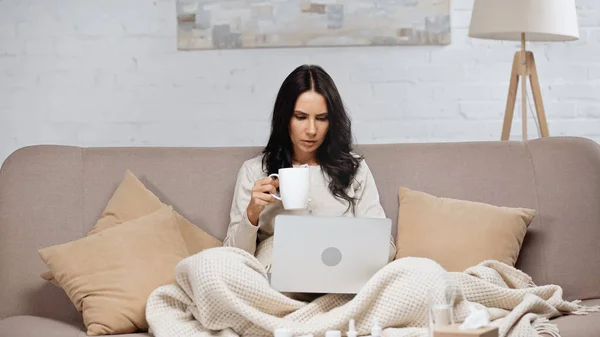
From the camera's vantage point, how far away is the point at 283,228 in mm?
2203

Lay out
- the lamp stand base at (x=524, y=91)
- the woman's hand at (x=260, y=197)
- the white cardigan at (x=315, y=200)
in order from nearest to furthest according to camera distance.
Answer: the woman's hand at (x=260, y=197)
the white cardigan at (x=315, y=200)
the lamp stand base at (x=524, y=91)

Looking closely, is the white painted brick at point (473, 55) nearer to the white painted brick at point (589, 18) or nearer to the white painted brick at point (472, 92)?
the white painted brick at point (472, 92)

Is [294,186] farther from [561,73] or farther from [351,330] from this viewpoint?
[561,73]

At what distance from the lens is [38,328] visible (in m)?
2.32

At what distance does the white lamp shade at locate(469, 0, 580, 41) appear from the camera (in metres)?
3.16

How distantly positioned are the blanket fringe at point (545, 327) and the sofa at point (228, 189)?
0.46m

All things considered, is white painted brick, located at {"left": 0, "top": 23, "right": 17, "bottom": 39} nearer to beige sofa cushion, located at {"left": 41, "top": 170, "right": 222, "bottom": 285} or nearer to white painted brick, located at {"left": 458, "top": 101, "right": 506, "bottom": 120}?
beige sofa cushion, located at {"left": 41, "top": 170, "right": 222, "bottom": 285}

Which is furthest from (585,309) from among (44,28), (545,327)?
(44,28)

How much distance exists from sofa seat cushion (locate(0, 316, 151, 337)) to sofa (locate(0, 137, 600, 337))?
4.1 inches

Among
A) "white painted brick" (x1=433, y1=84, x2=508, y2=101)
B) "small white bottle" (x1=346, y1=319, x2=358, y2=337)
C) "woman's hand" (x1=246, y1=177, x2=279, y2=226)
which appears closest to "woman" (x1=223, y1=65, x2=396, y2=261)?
"woman's hand" (x1=246, y1=177, x2=279, y2=226)

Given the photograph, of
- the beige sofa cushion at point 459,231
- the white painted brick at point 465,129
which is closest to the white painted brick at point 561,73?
the white painted brick at point 465,129

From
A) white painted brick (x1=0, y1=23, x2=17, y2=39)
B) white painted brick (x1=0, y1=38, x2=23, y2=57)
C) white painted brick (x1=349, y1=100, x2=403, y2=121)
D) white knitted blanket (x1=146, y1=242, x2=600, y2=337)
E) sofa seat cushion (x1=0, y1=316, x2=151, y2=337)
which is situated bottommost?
sofa seat cushion (x1=0, y1=316, x2=151, y2=337)

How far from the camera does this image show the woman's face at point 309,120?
9.23 feet

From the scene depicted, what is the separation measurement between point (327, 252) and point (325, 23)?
181 cm
